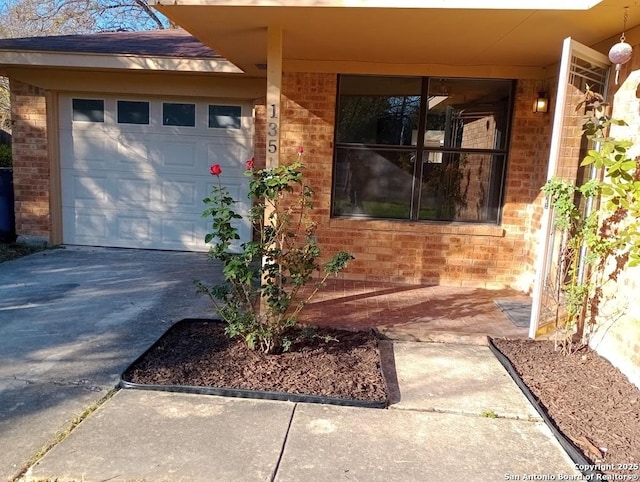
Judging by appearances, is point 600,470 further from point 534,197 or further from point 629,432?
point 534,197

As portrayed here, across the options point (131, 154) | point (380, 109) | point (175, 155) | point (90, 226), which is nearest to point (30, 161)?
point (90, 226)

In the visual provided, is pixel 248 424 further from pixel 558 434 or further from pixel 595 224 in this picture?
pixel 595 224

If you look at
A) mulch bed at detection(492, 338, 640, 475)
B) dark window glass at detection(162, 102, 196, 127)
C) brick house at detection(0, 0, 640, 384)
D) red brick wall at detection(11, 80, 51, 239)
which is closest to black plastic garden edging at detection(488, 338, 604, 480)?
mulch bed at detection(492, 338, 640, 475)

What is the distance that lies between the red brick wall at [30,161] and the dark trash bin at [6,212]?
210 millimetres

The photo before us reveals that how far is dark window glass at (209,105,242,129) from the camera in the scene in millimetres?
7293

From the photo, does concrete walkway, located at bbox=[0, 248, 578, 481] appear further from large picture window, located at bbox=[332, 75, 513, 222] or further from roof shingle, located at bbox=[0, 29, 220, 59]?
roof shingle, located at bbox=[0, 29, 220, 59]

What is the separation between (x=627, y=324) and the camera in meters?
3.64

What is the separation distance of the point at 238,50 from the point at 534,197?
3749 millimetres

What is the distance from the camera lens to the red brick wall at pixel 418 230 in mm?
5934

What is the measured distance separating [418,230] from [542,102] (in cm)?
201

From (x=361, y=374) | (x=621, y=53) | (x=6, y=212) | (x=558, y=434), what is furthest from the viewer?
(x=6, y=212)

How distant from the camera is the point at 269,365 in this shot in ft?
11.8

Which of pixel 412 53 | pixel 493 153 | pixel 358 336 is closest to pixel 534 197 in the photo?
pixel 493 153

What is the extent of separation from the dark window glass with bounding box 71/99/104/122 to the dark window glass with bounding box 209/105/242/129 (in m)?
1.67
